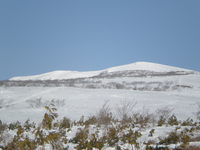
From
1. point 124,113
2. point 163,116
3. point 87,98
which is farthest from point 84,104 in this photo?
point 124,113

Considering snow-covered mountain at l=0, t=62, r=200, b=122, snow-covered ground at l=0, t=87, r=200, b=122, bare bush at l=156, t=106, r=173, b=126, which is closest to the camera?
bare bush at l=156, t=106, r=173, b=126

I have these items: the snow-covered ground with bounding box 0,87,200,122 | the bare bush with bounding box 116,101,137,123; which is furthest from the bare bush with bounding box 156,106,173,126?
the snow-covered ground with bounding box 0,87,200,122

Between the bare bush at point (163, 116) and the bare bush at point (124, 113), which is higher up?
the bare bush at point (124, 113)

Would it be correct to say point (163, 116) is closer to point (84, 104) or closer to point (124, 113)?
point (124, 113)

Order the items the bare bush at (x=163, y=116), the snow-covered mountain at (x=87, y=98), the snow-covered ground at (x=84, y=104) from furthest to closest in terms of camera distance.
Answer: the snow-covered mountain at (x=87, y=98), the snow-covered ground at (x=84, y=104), the bare bush at (x=163, y=116)

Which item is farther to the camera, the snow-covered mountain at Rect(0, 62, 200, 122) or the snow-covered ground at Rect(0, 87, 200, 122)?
the snow-covered mountain at Rect(0, 62, 200, 122)

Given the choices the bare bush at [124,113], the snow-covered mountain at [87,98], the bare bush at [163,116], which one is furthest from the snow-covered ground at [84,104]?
the bare bush at [124,113]

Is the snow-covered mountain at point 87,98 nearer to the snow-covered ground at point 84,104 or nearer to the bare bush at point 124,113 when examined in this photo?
the snow-covered ground at point 84,104

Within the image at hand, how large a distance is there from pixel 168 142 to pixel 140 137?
1.16m

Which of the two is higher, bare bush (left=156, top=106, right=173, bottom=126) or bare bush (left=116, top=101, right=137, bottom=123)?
bare bush (left=116, top=101, right=137, bottom=123)

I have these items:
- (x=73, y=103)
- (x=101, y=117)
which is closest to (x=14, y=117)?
(x=73, y=103)

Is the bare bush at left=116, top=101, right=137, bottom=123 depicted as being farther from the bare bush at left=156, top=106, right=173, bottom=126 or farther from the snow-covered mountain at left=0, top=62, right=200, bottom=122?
the snow-covered mountain at left=0, top=62, right=200, bottom=122

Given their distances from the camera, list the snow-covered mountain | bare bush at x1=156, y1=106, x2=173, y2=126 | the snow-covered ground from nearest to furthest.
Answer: bare bush at x1=156, y1=106, x2=173, y2=126, the snow-covered ground, the snow-covered mountain

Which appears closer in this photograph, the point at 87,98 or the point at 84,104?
the point at 84,104
